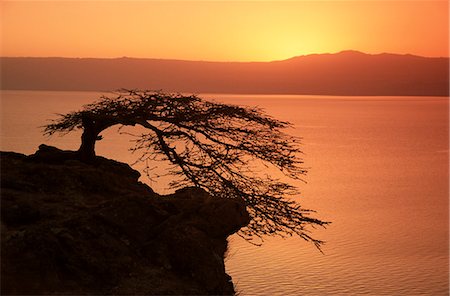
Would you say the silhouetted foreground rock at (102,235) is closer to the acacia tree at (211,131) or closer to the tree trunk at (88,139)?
the acacia tree at (211,131)

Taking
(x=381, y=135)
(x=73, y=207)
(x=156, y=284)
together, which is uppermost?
(x=73, y=207)

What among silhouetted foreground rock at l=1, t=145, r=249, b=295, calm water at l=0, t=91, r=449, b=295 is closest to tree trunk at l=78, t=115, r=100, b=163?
silhouetted foreground rock at l=1, t=145, r=249, b=295

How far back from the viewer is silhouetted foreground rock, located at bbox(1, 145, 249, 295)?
1018cm

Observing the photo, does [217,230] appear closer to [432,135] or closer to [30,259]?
[30,259]

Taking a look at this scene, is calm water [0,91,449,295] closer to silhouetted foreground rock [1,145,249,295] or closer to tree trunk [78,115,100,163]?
tree trunk [78,115,100,163]

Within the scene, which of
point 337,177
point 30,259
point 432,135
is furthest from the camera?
point 432,135

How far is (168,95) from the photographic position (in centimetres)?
1391

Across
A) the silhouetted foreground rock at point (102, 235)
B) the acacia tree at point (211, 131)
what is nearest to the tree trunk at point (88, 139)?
the acacia tree at point (211, 131)

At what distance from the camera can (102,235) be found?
Result: 431 inches

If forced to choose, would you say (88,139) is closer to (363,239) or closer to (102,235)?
(102,235)

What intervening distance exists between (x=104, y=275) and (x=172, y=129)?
4277 mm

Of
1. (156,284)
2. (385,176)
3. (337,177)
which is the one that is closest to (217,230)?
(156,284)

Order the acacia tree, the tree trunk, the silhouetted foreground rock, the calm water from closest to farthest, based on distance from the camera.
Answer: the silhouetted foreground rock
the acacia tree
the tree trunk
the calm water

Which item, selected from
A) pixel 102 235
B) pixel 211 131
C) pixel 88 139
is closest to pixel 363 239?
pixel 211 131
